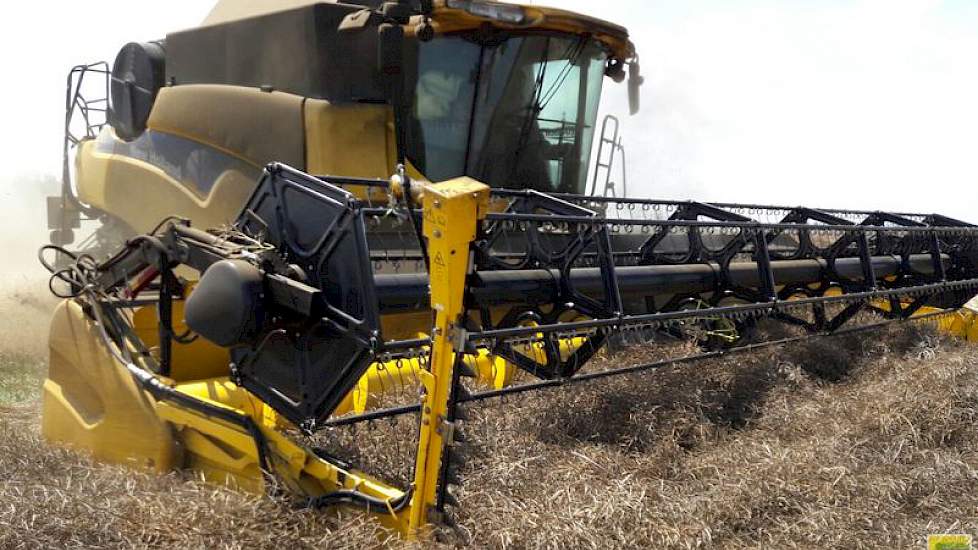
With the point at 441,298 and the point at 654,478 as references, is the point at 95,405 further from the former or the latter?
the point at 654,478

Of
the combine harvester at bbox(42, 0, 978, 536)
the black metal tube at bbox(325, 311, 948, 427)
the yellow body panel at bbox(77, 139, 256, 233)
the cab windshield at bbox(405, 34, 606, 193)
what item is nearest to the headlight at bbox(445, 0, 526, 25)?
the combine harvester at bbox(42, 0, 978, 536)

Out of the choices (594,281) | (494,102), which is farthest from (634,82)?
(594,281)

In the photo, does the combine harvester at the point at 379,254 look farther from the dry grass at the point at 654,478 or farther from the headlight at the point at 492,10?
the dry grass at the point at 654,478

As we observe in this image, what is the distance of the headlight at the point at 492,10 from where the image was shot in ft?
14.5

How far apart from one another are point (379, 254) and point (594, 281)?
1251 mm

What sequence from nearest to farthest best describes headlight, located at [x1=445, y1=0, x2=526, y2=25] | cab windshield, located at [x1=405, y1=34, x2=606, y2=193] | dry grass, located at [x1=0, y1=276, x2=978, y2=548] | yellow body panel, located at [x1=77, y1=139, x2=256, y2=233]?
1. dry grass, located at [x1=0, y1=276, x2=978, y2=548]
2. headlight, located at [x1=445, y1=0, x2=526, y2=25]
3. cab windshield, located at [x1=405, y1=34, x2=606, y2=193]
4. yellow body panel, located at [x1=77, y1=139, x2=256, y2=233]

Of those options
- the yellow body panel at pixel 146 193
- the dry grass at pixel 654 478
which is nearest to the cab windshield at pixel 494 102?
the yellow body panel at pixel 146 193

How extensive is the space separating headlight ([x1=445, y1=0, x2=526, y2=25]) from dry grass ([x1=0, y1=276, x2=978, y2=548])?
6.78 feet

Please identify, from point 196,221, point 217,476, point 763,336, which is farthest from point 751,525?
point 196,221

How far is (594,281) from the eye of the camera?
3.32 m

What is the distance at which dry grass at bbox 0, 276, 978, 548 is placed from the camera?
2.44 metres

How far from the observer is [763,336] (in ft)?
16.7

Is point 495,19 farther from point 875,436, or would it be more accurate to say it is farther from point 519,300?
point 875,436

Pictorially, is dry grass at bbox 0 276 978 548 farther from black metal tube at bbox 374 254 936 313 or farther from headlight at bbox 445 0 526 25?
→ headlight at bbox 445 0 526 25
